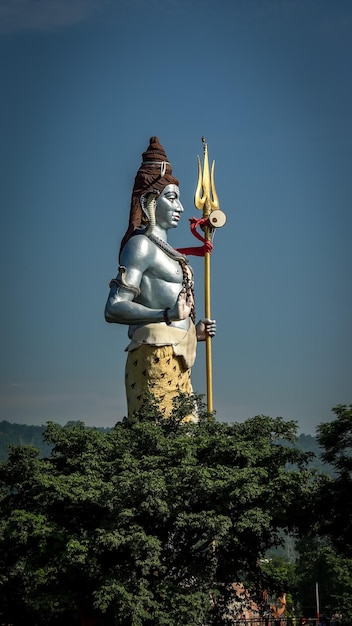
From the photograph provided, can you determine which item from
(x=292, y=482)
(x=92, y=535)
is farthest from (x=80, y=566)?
(x=292, y=482)

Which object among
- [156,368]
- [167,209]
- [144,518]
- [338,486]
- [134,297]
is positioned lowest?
[144,518]

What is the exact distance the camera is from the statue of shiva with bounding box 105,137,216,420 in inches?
982

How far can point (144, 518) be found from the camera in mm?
21469

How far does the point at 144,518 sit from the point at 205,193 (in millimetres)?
8604

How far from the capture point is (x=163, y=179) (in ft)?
86.1

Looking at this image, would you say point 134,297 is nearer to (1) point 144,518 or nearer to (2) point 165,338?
(2) point 165,338

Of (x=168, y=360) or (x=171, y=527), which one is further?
(x=168, y=360)

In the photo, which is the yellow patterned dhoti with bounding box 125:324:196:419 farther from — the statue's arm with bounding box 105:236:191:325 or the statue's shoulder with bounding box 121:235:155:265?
the statue's shoulder with bounding box 121:235:155:265

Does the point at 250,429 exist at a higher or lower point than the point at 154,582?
higher

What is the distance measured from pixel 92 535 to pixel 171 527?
4.61ft

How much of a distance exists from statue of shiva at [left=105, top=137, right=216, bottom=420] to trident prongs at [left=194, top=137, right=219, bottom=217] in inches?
41.7

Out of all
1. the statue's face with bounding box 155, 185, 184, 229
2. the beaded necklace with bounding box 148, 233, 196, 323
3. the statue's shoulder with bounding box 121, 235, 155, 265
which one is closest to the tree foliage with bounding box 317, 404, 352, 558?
the beaded necklace with bounding box 148, 233, 196, 323

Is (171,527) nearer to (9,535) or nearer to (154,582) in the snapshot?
(154,582)

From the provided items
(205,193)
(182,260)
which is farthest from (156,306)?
(205,193)
